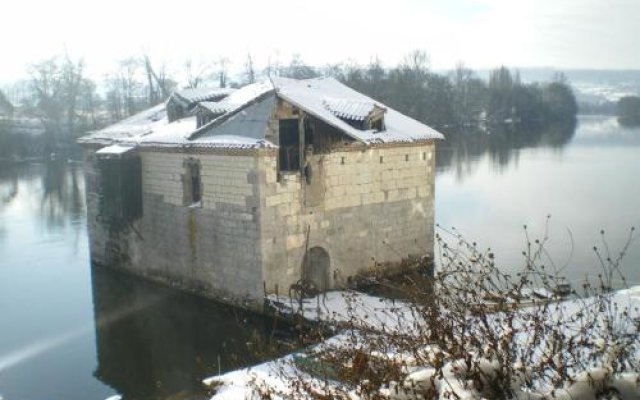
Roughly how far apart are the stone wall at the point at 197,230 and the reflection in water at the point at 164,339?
545 mm

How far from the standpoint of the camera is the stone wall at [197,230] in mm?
14227

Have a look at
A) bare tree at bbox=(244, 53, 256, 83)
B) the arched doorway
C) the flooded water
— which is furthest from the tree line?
the arched doorway

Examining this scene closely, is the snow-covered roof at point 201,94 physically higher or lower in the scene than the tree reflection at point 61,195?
higher

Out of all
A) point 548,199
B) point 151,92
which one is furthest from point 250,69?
point 548,199

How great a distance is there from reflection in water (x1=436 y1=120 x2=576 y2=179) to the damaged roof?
21.5 metres

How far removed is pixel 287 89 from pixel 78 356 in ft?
24.2

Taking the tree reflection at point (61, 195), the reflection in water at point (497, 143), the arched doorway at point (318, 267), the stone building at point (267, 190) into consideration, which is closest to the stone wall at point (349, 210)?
the stone building at point (267, 190)

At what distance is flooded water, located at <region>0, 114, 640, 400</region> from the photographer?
40.5 feet

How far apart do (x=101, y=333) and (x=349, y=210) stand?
641 cm

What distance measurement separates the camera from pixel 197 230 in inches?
A: 619

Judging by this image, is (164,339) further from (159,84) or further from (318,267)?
(159,84)

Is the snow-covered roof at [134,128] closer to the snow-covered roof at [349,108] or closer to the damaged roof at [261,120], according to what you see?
the damaged roof at [261,120]

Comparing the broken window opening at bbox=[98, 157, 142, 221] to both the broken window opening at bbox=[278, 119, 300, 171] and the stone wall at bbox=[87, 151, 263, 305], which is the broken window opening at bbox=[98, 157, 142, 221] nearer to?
the stone wall at bbox=[87, 151, 263, 305]

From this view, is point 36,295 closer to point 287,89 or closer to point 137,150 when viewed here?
point 137,150
